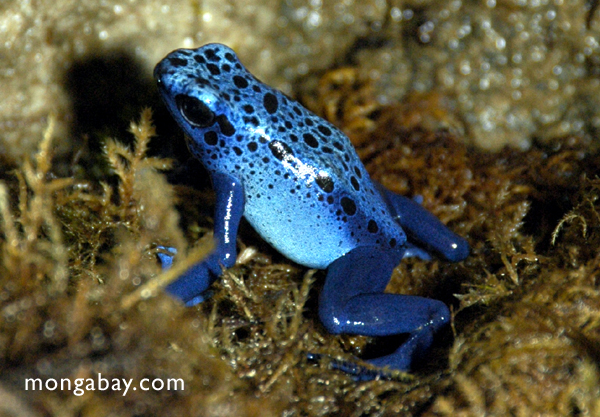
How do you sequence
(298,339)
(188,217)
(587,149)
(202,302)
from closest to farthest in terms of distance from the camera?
(298,339), (202,302), (188,217), (587,149)

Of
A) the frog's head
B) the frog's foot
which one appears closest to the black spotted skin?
the frog's head

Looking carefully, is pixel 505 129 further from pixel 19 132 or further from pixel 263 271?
pixel 19 132

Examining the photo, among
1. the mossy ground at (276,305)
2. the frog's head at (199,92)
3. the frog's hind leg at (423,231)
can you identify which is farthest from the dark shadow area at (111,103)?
the frog's hind leg at (423,231)

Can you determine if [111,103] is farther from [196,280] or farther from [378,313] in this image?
[378,313]

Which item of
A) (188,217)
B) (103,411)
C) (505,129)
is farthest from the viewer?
(505,129)

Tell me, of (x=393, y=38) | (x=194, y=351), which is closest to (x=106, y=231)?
(x=194, y=351)

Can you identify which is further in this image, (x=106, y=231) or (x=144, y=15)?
(x=144, y=15)
